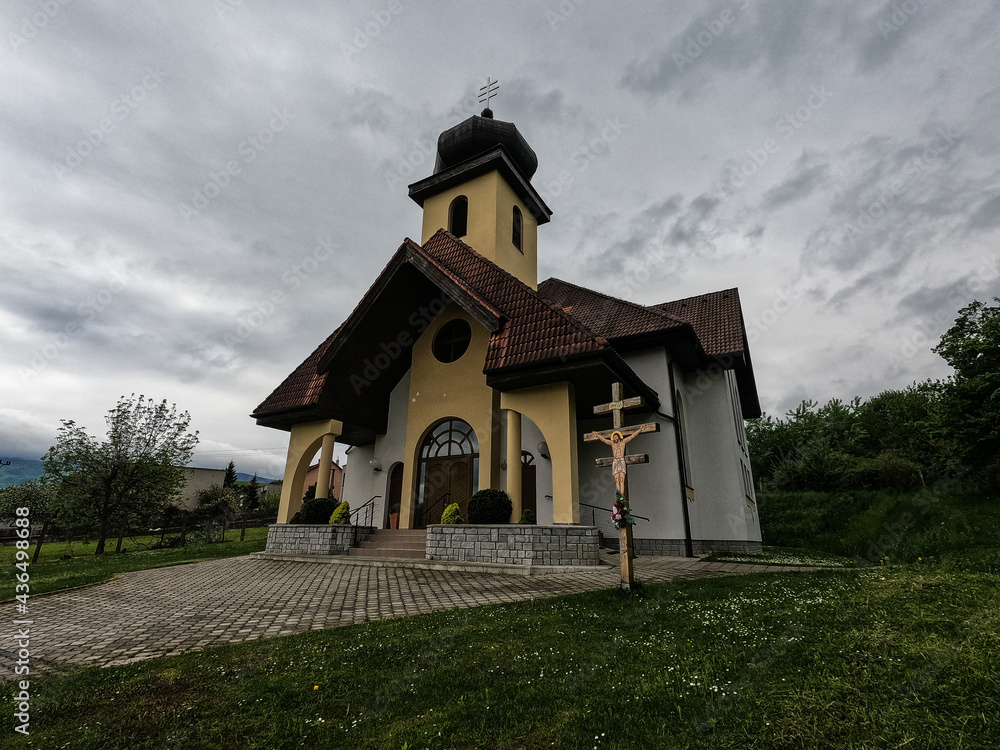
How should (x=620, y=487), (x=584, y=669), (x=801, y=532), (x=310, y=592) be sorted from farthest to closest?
(x=801, y=532) < (x=310, y=592) < (x=620, y=487) < (x=584, y=669)

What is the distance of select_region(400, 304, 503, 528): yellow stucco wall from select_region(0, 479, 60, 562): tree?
1551 cm

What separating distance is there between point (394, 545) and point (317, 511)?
7.70 ft

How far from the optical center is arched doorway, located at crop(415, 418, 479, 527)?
13906mm

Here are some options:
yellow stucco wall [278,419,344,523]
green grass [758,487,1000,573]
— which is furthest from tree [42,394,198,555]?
green grass [758,487,1000,573]

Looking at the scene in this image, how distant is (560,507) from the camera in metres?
10.4

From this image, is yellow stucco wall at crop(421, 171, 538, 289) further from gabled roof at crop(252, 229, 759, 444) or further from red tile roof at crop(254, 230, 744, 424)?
gabled roof at crop(252, 229, 759, 444)

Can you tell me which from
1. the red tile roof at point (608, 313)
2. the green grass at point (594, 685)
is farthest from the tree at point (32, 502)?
the green grass at point (594, 685)

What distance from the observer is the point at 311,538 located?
40.9 ft

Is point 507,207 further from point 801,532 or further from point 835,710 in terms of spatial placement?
point 801,532

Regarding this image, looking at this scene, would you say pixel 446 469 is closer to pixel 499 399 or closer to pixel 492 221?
pixel 499 399

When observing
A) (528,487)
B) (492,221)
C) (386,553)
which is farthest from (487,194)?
(386,553)

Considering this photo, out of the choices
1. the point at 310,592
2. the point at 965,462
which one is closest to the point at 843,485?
the point at 965,462

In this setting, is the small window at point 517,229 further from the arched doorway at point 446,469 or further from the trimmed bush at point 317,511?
the trimmed bush at point 317,511

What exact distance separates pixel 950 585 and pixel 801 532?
19.3 metres
